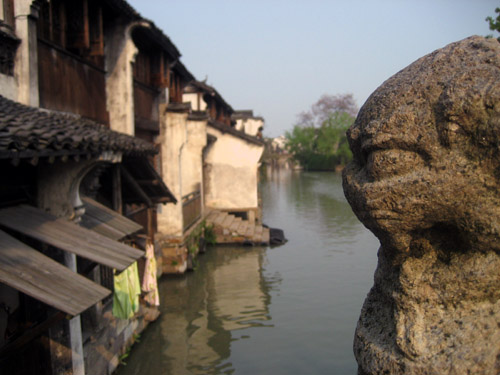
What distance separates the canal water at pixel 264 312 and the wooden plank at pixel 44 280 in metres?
3.61

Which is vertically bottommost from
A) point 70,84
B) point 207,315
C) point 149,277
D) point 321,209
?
point 207,315

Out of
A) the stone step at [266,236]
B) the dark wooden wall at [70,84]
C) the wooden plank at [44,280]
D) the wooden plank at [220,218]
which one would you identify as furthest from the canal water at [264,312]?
the dark wooden wall at [70,84]

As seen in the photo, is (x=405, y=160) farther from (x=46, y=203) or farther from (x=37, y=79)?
(x=37, y=79)

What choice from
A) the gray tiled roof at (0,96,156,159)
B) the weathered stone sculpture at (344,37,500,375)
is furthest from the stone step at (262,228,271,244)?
the weathered stone sculpture at (344,37,500,375)

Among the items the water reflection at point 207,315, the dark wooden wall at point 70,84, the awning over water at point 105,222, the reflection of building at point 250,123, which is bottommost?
the water reflection at point 207,315

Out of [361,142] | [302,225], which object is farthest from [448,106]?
[302,225]

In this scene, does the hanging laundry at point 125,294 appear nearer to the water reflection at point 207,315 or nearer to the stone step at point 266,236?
the water reflection at point 207,315

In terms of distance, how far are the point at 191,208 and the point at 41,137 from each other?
10.1 meters

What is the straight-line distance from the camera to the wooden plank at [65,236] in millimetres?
4488

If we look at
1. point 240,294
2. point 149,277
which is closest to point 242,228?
point 240,294

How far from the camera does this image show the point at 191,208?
14.2 m

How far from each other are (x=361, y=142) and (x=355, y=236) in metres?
15.4

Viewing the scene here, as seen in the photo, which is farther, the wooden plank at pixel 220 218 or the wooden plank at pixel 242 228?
the wooden plank at pixel 220 218

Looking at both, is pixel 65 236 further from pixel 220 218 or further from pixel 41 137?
pixel 220 218
